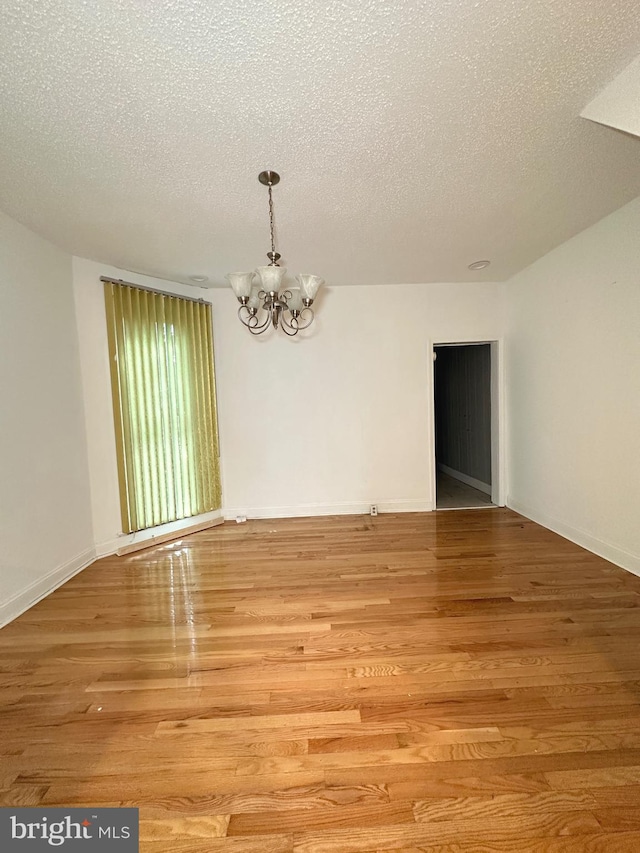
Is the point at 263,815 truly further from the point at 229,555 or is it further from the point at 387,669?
the point at 229,555

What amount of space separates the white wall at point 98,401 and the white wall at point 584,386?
4.17 m

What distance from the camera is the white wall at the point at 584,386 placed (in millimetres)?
2744

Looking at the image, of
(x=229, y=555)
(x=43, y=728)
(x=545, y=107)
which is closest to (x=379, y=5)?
(x=545, y=107)

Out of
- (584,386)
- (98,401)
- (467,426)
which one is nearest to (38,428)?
(98,401)

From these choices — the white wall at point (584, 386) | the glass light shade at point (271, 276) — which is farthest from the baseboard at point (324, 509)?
the glass light shade at point (271, 276)

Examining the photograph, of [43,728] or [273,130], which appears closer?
[43,728]

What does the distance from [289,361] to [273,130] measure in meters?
2.63

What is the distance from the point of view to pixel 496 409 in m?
4.46

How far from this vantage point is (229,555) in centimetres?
339

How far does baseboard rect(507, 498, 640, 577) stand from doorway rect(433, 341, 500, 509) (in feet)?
2.06

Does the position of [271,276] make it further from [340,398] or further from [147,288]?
[340,398]

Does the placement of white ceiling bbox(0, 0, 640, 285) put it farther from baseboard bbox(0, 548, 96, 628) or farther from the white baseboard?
the white baseboard

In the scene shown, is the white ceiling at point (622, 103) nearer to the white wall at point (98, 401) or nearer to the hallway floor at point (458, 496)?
the white wall at point (98, 401)

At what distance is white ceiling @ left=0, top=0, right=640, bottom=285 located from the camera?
129 centimetres
